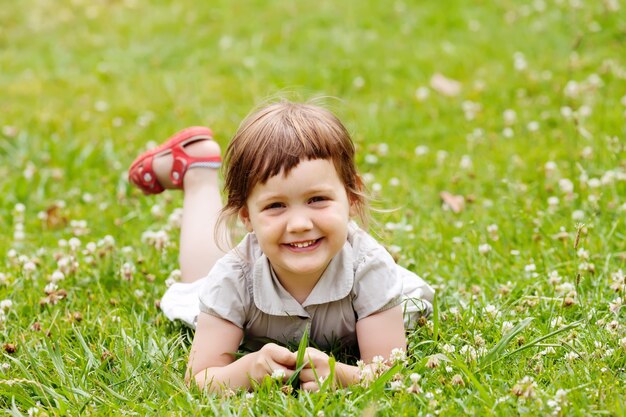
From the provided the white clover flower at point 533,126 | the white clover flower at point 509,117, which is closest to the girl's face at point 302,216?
the white clover flower at point 533,126

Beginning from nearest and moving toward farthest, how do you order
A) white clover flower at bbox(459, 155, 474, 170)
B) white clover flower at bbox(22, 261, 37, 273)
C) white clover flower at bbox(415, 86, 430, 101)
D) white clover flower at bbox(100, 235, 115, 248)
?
white clover flower at bbox(22, 261, 37, 273) < white clover flower at bbox(100, 235, 115, 248) < white clover flower at bbox(459, 155, 474, 170) < white clover flower at bbox(415, 86, 430, 101)

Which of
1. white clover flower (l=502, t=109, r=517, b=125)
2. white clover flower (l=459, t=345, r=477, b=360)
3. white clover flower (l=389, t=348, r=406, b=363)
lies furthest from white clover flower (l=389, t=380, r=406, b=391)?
white clover flower (l=502, t=109, r=517, b=125)

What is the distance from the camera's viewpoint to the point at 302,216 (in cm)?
316

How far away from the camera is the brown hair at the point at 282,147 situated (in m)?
3.17

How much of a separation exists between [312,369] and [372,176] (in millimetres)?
2864

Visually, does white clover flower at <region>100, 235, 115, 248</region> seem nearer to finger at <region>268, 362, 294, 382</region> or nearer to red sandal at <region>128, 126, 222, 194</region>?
red sandal at <region>128, 126, 222, 194</region>

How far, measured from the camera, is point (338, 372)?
312 cm

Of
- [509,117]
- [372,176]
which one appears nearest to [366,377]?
[372,176]

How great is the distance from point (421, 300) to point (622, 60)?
4.45m

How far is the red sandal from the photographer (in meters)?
4.64

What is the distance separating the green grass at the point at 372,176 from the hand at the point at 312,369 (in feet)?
0.41

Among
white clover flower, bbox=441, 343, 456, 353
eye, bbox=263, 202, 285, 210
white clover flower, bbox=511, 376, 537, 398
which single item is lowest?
white clover flower, bbox=511, 376, 537, 398

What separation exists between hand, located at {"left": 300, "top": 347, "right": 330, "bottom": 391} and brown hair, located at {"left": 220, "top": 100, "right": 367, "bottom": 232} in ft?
2.18

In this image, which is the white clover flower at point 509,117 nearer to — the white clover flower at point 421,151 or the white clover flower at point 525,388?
the white clover flower at point 421,151
